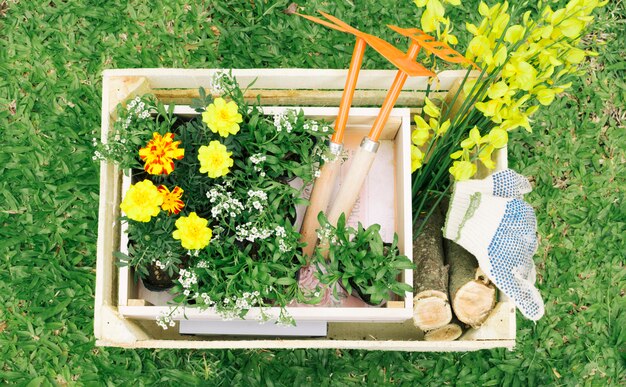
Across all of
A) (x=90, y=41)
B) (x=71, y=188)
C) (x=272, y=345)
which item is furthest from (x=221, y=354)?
(x=90, y=41)

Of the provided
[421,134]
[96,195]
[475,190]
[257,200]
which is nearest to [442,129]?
[421,134]

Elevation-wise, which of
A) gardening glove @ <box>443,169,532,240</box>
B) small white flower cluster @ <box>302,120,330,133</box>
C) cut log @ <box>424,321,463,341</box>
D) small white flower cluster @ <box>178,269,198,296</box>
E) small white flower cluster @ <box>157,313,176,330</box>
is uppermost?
small white flower cluster @ <box>302,120,330,133</box>

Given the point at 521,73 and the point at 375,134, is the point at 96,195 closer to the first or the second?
the point at 375,134

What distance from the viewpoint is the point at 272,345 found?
1549mm

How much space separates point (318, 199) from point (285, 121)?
0.23 metres

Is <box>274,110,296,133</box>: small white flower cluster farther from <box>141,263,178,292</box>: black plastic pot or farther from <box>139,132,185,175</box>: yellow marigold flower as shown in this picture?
<box>141,263,178,292</box>: black plastic pot

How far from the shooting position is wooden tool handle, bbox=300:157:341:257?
143 centimetres

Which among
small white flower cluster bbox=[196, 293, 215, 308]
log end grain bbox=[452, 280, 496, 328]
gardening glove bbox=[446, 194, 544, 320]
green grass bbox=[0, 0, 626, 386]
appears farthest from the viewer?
green grass bbox=[0, 0, 626, 386]

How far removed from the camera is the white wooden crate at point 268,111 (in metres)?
1.41

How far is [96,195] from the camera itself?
2.01 meters

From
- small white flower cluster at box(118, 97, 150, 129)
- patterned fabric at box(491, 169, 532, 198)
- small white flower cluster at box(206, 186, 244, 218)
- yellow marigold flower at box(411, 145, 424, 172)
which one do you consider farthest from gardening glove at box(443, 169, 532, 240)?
small white flower cluster at box(118, 97, 150, 129)

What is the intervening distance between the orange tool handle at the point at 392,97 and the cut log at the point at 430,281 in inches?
16.2

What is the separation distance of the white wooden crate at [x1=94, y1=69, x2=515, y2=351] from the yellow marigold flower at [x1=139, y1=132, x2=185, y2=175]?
203 mm

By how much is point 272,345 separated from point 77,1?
58.3 inches
